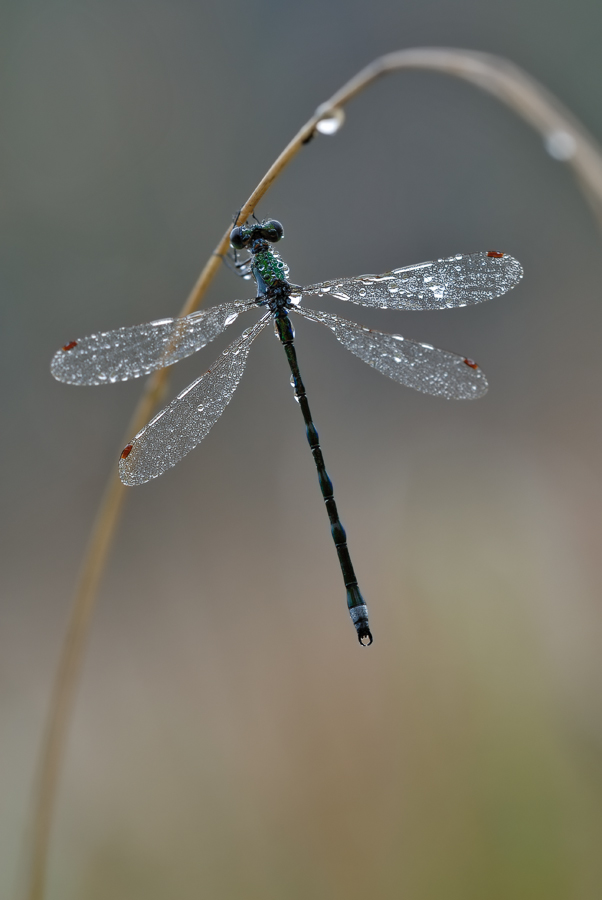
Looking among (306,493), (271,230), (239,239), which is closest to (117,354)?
(239,239)

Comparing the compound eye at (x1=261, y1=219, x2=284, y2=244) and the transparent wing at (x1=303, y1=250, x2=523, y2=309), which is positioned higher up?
the compound eye at (x1=261, y1=219, x2=284, y2=244)

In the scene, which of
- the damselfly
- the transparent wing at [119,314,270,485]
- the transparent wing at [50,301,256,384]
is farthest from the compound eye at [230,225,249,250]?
the transparent wing at [50,301,256,384]

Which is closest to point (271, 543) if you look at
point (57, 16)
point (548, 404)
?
point (548, 404)

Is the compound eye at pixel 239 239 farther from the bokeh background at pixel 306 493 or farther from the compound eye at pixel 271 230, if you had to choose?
the bokeh background at pixel 306 493

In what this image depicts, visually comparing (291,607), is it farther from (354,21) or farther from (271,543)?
(354,21)

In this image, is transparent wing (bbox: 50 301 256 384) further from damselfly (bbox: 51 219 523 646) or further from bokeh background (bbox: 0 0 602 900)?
bokeh background (bbox: 0 0 602 900)

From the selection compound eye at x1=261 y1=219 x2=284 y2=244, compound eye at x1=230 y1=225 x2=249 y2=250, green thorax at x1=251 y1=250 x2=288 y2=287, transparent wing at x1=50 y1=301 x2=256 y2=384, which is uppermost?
compound eye at x1=261 y1=219 x2=284 y2=244
